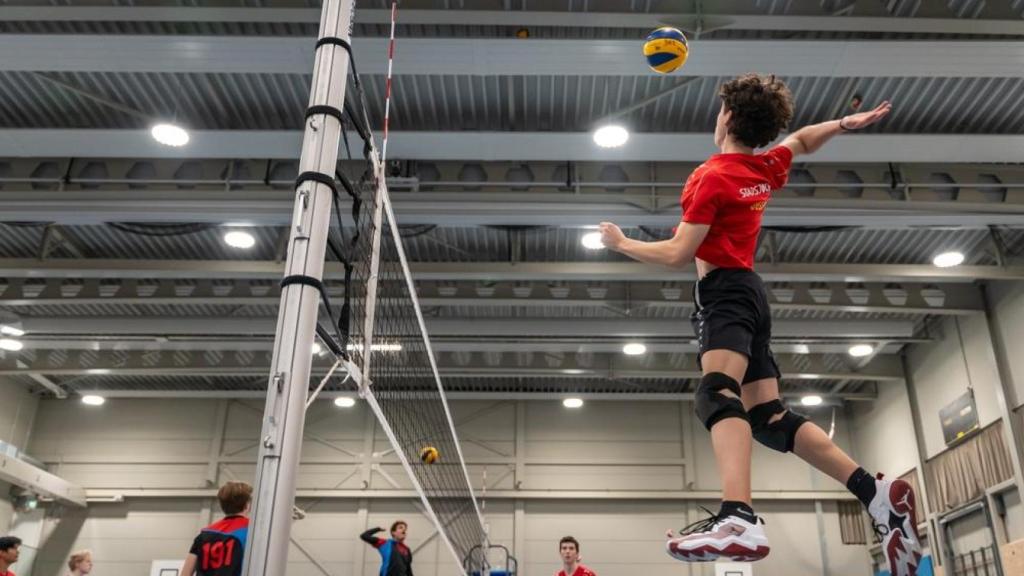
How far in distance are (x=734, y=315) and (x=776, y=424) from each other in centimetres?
56

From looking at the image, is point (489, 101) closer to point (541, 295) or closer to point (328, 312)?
point (541, 295)

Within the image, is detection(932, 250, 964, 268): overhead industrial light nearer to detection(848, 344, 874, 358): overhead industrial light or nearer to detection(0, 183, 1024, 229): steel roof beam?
detection(0, 183, 1024, 229): steel roof beam

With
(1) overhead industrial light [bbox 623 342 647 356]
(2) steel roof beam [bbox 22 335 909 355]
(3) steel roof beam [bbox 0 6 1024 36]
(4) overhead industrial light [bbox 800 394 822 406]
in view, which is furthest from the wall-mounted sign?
(3) steel roof beam [bbox 0 6 1024 36]

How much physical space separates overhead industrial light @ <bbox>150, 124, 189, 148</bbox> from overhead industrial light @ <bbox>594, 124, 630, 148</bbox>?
16.4ft

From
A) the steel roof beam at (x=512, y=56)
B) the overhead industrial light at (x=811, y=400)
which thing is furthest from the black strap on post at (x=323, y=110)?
the overhead industrial light at (x=811, y=400)

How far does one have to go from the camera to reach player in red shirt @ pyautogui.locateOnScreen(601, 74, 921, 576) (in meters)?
2.79

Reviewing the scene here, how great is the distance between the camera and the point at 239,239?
12.4m

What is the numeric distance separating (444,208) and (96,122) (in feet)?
15.0

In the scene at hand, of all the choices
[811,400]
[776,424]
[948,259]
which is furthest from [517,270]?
[811,400]

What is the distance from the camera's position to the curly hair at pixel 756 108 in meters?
3.27

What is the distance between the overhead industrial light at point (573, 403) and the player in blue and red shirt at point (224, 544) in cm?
1414

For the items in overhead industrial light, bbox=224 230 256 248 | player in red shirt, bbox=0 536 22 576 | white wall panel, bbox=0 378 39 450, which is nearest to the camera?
player in red shirt, bbox=0 536 22 576

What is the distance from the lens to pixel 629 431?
20.0 meters

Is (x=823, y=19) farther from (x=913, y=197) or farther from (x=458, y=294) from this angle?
(x=458, y=294)
